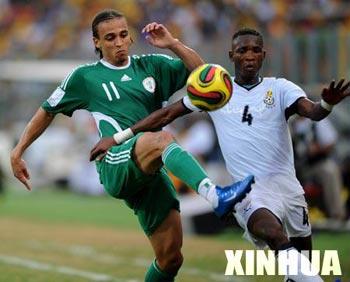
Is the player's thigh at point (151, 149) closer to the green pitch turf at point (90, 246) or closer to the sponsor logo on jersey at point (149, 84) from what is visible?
the sponsor logo on jersey at point (149, 84)

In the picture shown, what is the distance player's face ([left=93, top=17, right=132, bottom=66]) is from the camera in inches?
306

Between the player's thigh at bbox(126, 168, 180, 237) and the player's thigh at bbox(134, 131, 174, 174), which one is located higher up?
the player's thigh at bbox(134, 131, 174, 174)

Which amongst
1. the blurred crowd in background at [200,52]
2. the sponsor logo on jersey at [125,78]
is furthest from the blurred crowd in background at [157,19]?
the sponsor logo on jersey at [125,78]

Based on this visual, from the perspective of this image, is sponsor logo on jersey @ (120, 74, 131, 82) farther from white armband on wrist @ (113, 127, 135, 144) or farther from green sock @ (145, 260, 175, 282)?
green sock @ (145, 260, 175, 282)

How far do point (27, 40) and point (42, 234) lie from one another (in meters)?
15.0

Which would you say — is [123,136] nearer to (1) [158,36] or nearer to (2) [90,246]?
(1) [158,36]

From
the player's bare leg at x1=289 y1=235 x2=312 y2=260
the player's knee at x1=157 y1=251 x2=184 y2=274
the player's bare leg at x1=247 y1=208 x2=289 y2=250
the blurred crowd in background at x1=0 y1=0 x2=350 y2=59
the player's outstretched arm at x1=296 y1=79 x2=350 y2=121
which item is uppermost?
the blurred crowd in background at x1=0 y1=0 x2=350 y2=59

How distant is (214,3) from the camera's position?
903 inches

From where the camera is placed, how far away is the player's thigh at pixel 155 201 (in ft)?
25.8

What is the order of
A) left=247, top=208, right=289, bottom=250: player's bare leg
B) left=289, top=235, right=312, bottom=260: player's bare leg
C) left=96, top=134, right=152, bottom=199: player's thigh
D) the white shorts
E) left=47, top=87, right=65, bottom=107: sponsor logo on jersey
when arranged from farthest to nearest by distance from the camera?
left=47, top=87, right=65, bottom=107: sponsor logo on jersey → left=289, top=235, right=312, bottom=260: player's bare leg → the white shorts → left=96, top=134, right=152, bottom=199: player's thigh → left=247, top=208, right=289, bottom=250: player's bare leg

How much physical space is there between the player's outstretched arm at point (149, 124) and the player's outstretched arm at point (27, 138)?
72 cm

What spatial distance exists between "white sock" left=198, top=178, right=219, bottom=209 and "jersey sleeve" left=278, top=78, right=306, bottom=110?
1038mm

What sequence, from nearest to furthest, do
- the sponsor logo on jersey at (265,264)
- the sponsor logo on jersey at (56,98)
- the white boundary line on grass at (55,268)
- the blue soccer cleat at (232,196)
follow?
1. the blue soccer cleat at (232,196)
2. the sponsor logo on jersey at (56,98)
3. the sponsor logo on jersey at (265,264)
4. the white boundary line on grass at (55,268)

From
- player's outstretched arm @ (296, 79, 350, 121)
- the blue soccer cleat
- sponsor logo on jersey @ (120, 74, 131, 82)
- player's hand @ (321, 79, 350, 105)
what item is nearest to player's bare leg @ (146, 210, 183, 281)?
sponsor logo on jersey @ (120, 74, 131, 82)
